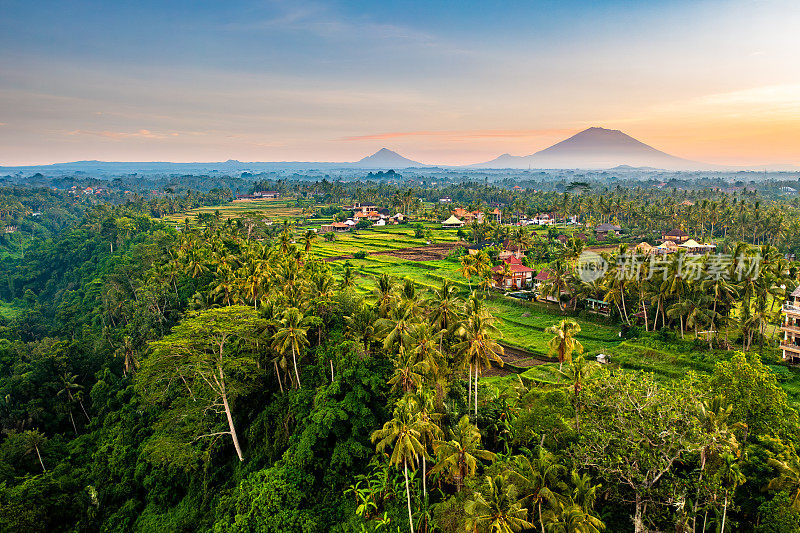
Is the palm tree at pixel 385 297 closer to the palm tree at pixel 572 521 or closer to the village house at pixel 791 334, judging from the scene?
the palm tree at pixel 572 521

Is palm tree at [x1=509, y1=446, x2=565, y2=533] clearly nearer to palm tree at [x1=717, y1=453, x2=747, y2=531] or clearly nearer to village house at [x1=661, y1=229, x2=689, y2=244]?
palm tree at [x1=717, y1=453, x2=747, y2=531]

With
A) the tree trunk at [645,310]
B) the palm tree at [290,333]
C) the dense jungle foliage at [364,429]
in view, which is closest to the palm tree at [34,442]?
the dense jungle foliage at [364,429]

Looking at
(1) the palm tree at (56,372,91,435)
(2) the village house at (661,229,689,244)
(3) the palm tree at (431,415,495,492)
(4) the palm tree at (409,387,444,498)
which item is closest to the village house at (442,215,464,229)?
(2) the village house at (661,229,689,244)

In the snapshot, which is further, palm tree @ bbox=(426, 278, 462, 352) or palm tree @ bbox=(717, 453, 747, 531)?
palm tree @ bbox=(426, 278, 462, 352)

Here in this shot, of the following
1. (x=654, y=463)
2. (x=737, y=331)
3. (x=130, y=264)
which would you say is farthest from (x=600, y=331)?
(x=130, y=264)

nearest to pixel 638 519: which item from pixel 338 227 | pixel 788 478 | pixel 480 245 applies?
pixel 788 478
